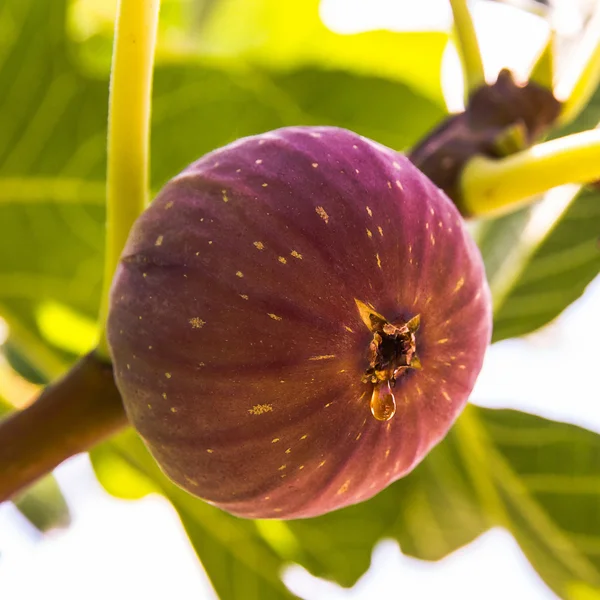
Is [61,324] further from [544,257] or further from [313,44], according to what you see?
[544,257]

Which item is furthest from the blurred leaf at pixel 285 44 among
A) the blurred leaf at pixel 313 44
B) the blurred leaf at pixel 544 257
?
the blurred leaf at pixel 544 257

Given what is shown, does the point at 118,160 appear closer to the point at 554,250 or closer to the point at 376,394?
the point at 376,394

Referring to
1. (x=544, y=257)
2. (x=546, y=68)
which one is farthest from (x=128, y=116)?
(x=544, y=257)

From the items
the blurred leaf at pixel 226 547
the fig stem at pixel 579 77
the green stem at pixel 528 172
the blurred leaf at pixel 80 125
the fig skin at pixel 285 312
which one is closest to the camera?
the fig skin at pixel 285 312

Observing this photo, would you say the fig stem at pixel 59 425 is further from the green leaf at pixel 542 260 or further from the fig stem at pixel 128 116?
the green leaf at pixel 542 260

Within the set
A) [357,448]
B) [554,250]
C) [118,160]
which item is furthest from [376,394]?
[554,250]
